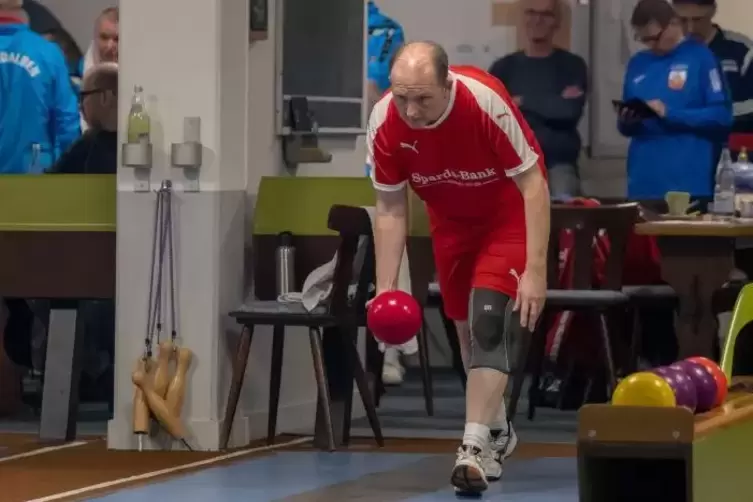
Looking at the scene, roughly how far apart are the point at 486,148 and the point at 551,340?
2801 millimetres

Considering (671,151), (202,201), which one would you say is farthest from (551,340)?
(202,201)

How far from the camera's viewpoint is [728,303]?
21.5 ft

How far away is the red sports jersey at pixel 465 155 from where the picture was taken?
5227 mm

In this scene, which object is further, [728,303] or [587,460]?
[728,303]

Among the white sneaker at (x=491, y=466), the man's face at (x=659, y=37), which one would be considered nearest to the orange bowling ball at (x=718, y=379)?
the white sneaker at (x=491, y=466)

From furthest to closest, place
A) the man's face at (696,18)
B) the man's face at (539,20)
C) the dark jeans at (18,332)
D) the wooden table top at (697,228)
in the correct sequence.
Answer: the man's face at (539,20)
the man's face at (696,18)
the dark jeans at (18,332)
the wooden table top at (697,228)

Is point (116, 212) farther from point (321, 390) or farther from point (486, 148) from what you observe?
point (486, 148)

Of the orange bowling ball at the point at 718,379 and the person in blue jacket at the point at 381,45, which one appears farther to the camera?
the person in blue jacket at the point at 381,45

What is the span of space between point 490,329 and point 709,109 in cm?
341

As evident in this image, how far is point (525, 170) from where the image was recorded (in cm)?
526

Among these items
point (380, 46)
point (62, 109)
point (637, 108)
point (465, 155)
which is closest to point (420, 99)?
point (465, 155)

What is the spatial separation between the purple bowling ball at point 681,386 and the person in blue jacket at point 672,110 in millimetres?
3786

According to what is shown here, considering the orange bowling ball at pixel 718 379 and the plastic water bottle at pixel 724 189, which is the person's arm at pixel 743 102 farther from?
the orange bowling ball at pixel 718 379

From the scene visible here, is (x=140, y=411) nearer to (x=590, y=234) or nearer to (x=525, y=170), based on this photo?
(x=590, y=234)
